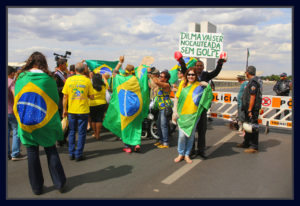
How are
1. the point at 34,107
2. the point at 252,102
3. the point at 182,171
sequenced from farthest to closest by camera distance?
the point at 252,102, the point at 182,171, the point at 34,107

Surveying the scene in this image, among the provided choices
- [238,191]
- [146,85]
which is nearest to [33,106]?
[146,85]

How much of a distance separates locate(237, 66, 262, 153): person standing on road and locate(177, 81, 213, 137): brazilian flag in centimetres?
125

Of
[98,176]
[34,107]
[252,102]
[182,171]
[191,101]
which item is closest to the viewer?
[34,107]

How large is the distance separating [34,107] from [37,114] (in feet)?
0.35

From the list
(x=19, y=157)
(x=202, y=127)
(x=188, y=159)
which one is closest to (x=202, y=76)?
(x=202, y=127)

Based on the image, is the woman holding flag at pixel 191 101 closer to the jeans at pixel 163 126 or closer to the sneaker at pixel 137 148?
the jeans at pixel 163 126

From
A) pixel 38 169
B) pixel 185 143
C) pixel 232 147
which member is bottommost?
pixel 232 147

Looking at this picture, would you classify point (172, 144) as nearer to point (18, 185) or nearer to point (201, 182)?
point (201, 182)

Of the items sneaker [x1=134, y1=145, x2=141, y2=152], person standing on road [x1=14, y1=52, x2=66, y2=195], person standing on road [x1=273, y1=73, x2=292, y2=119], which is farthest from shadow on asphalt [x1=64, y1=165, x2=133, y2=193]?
person standing on road [x1=273, y1=73, x2=292, y2=119]

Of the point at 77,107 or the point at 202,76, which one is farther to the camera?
the point at 202,76

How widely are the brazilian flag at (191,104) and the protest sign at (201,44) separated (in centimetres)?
417

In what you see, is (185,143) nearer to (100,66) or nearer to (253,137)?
(253,137)

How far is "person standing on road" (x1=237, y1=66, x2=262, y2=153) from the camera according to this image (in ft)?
17.4

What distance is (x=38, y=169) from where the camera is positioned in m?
3.57
